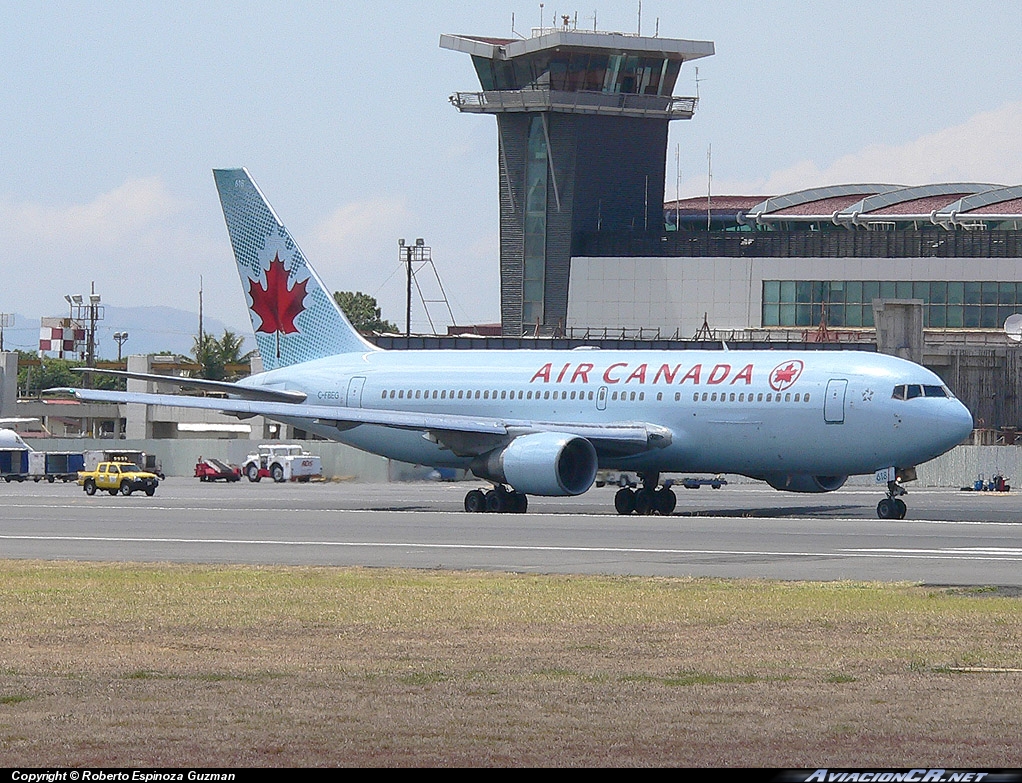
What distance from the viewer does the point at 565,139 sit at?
115500 mm

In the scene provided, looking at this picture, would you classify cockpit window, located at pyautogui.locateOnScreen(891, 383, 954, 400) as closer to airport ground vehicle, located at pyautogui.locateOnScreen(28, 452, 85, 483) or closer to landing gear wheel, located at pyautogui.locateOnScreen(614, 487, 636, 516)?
landing gear wheel, located at pyautogui.locateOnScreen(614, 487, 636, 516)

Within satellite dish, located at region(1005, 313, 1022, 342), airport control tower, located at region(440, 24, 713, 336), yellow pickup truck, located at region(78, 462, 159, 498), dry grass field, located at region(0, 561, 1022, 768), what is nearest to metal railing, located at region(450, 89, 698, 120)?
airport control tower, located at region(440, 24, 713, 336)

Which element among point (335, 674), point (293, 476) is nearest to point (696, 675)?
point (335, 674)

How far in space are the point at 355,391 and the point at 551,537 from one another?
1889cm

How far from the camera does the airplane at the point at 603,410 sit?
134ft

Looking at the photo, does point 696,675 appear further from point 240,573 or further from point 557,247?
point 557,247

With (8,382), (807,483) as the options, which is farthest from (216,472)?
(8,382)

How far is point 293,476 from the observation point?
3054 inches

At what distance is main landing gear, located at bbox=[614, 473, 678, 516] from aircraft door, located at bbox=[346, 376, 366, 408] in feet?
31.0

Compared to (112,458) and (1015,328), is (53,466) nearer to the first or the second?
(112,458)

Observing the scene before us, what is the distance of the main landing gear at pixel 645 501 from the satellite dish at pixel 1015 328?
49.4 meters

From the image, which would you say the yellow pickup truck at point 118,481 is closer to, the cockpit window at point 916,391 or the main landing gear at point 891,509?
the main landing gear at point 891,509

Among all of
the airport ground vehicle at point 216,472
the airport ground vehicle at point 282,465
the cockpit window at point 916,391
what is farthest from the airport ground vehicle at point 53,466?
the cockpit window at point 916,391
